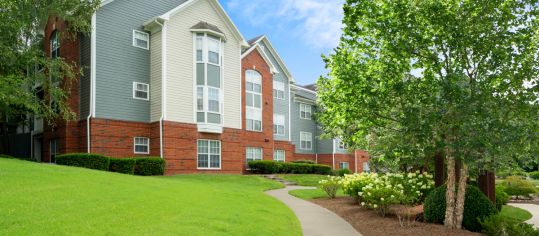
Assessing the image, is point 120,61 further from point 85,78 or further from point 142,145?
point 142,145

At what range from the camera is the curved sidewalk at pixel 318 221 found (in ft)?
37.3

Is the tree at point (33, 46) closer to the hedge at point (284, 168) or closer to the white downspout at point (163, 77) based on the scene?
the white downspout at point (163, 77)

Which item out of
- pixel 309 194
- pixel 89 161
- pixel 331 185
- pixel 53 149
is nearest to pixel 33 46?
pixel 53 149

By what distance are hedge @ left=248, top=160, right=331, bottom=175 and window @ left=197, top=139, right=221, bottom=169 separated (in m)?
3.96

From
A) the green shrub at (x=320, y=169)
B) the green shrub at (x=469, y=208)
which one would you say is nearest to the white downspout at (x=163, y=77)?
the green shrub at (x=320, y=169)

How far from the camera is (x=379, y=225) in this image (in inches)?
487

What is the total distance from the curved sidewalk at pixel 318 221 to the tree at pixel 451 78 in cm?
253

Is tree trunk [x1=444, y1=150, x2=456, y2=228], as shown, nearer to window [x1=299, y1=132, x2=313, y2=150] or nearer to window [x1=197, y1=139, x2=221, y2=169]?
window [x1=197, y1=139, x2=221, y2=169]

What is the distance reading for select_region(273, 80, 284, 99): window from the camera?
37.2 metres

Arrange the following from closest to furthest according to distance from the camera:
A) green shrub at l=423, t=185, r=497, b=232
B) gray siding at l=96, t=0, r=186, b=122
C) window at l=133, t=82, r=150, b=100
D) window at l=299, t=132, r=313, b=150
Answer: green shrub at l=423, t=185, r=497, b=232 → gray siding at l=96, t=0, r=186, b=122 → window at l=133, t=82, r=150, b=100 → window at l=299, t=132, r=313, b=150

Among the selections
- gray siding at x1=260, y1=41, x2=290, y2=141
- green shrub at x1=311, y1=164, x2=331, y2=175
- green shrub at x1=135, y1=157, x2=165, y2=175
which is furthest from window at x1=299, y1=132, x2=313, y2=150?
green shrub at x1=135, y1=157, x2=165, y2=175

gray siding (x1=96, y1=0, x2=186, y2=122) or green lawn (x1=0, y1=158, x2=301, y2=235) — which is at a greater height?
gray siding (x1=96, y1=0, x2=186, y2=122)

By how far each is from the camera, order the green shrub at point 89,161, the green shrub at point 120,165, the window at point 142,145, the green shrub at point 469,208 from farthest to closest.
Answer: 1. the window at point 142,145
2. the green shrub at point 120,165
3. the green shrub at point 89,161
4. the green shrub at point 469,208

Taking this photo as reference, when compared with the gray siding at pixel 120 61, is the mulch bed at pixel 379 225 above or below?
below
